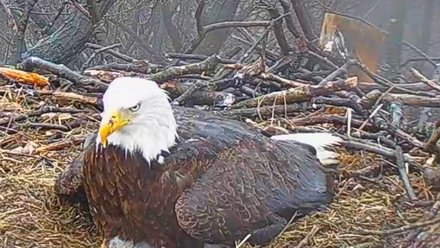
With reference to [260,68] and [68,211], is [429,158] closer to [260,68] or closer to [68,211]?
[260,68]

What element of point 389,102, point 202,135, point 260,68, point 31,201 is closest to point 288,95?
point 260,68

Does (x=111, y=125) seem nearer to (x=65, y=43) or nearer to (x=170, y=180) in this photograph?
(x=170, y=180)

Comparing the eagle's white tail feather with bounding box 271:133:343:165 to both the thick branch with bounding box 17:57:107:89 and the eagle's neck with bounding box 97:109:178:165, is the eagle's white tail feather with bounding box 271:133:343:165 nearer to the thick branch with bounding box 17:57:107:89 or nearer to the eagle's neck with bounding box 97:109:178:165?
the eagle's neck with bounding box 97:109:178:165

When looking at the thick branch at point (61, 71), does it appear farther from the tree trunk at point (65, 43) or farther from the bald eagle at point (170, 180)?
the bald eagle at point (170, 180)

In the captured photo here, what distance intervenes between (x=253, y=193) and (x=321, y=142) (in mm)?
706

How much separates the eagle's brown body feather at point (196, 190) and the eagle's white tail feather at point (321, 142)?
406mm

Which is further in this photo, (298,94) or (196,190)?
(298,94)

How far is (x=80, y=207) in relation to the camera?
11.0 feet

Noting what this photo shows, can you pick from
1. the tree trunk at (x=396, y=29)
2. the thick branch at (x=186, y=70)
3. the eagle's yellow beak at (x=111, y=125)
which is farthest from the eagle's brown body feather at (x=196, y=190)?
the thick branch at (x=186, y=70)

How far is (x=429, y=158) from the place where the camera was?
3.56 meters

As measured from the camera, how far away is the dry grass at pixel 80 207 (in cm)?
311

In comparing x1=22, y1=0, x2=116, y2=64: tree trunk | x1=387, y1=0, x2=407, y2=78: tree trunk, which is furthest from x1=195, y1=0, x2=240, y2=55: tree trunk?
x1=387, y1=0, x2=407, y2=78: tree trunk

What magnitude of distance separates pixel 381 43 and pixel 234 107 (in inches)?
43.9

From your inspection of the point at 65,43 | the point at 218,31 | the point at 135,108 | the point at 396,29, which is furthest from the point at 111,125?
the point at 218,31
